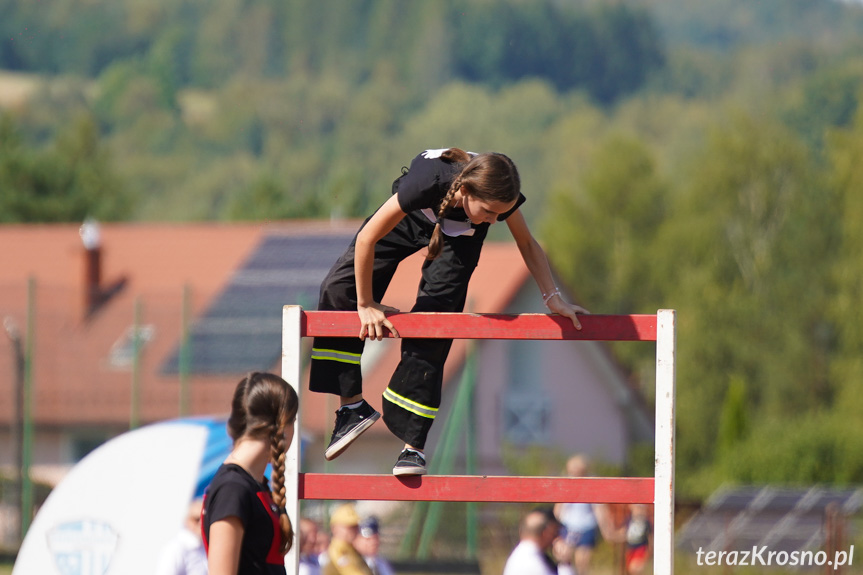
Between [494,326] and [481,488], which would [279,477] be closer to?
[481,488]

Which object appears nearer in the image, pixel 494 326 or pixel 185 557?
pixel 494 326

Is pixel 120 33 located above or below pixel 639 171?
above

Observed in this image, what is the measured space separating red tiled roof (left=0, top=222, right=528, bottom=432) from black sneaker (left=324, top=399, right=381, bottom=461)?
23.8ft

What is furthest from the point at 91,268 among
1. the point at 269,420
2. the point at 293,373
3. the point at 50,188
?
the point at 50,188

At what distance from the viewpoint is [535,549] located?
693 centimetres

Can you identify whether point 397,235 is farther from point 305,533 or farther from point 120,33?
point 120,33

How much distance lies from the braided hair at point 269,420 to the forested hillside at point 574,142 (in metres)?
15.0

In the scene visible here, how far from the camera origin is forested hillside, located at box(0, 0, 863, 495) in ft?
124

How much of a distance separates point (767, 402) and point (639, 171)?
10.5 metres

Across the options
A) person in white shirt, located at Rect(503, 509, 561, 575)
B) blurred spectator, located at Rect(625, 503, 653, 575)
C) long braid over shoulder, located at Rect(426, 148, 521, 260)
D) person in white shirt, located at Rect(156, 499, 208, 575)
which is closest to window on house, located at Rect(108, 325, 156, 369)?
blurred spectator, located at Rect(625, 503, 653, 575)

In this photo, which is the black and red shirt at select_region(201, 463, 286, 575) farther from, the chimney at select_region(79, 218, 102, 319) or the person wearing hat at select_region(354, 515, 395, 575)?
the chimney at select_region(79, 218, 102, 319)

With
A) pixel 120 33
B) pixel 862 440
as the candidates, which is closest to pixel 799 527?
pixel 862 440

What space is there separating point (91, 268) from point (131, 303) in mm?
1224

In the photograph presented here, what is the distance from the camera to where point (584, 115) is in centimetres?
9200
